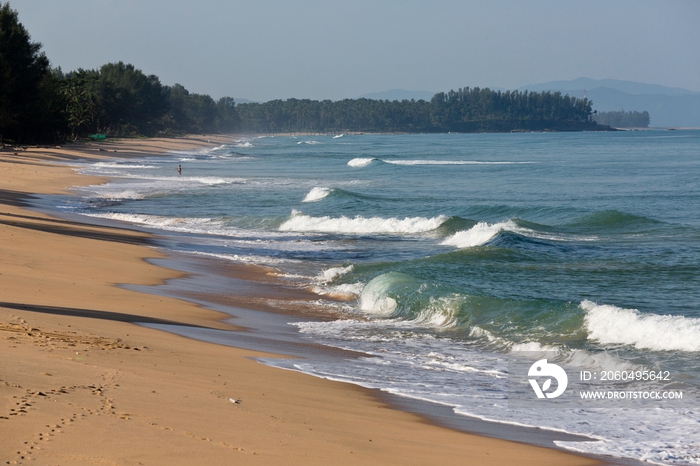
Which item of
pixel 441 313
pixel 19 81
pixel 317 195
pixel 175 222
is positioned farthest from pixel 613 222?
pixel 19 81

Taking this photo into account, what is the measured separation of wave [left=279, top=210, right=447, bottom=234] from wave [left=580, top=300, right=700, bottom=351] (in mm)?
14637

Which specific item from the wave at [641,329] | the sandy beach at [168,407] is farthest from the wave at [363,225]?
the sandy beach at [168,407]

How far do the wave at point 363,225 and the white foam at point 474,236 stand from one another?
235 centimetres

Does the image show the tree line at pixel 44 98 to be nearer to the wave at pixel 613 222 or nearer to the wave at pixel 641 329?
the wave at pixel 613 222

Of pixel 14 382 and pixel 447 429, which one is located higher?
pixel 14 382

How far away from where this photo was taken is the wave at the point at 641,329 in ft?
38.0

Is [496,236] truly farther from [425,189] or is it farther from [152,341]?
[425,189]

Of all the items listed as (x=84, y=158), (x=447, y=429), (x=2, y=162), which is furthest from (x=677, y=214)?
(x=84, y=158)

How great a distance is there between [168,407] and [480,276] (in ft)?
40.7

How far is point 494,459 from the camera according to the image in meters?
6.41

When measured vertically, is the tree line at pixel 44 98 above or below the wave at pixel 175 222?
above

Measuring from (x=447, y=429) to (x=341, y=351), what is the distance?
390cm

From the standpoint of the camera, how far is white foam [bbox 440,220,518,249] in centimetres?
2375

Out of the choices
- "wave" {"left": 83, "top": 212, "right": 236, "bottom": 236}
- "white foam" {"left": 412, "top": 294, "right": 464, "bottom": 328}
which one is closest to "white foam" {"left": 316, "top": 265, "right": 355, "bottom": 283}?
"white foam" {"left": 412, "top": 294, "right": 464, "bottom": 328}
